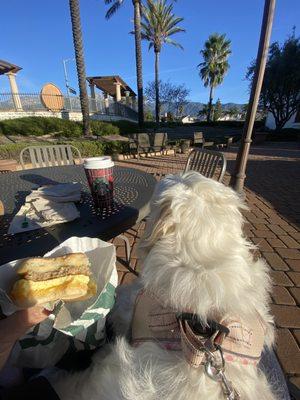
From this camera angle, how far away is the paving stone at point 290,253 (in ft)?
10.7

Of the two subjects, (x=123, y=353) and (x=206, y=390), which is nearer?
(x=206, y=390)

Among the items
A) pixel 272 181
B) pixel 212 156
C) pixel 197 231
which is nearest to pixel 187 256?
pixel 197 231

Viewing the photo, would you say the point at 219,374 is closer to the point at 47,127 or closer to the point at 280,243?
the point at 280,243

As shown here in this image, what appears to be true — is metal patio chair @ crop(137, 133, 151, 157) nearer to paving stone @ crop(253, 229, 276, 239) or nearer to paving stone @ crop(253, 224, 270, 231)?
paving stone @ crop(253, 224, 270, 231)

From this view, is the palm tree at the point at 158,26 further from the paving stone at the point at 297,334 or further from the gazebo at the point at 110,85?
the paving stone at the point at 297,334

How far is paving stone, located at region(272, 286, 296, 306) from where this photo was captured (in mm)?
2461

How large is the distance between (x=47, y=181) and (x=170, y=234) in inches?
80.4

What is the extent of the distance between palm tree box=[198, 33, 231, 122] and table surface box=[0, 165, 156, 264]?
126 ft

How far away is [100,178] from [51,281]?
0.77 metres

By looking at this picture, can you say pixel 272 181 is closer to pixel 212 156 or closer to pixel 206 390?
pixel 212 156

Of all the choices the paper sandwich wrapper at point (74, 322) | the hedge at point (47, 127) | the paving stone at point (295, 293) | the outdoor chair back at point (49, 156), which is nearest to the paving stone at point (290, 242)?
the paving stone at point (295, 293)

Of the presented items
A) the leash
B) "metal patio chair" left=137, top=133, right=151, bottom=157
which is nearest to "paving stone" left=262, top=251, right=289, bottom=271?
the leash

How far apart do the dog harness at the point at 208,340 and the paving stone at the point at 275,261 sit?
7.14 feet

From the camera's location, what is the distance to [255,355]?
1067 millimetres
